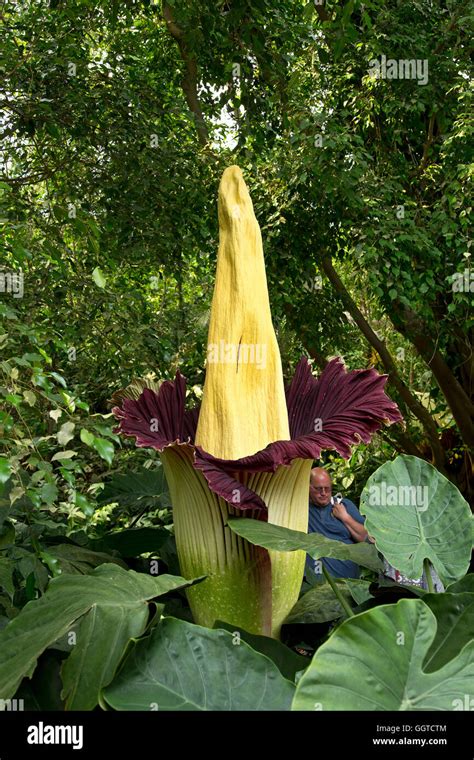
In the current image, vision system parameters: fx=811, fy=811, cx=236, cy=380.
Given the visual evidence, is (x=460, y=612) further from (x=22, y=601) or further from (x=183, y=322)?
(x=183, y=322)

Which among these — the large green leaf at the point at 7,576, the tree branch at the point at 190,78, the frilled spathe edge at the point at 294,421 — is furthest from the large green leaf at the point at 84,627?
the tree branch at the point at 190,78

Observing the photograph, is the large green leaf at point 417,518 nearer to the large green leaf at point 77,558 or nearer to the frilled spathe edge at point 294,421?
the frilled spathe edge at point 294,421

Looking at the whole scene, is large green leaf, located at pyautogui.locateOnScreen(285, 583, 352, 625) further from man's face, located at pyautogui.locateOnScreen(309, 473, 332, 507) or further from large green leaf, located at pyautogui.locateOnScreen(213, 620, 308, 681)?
man's face, located at pyautogui.locateOnScreen(309, 473, 332, 507)

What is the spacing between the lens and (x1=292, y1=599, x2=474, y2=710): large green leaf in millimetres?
637

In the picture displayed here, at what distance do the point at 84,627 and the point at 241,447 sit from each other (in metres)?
0.27

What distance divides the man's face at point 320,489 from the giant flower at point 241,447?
77.0 inches

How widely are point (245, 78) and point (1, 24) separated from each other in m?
1.05

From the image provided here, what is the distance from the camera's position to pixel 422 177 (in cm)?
435

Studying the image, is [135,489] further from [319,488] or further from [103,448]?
[319,488]

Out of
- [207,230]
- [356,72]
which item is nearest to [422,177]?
[356,72]

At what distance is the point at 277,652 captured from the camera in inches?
33.4

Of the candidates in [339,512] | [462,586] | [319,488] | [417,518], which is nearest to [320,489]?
[319,488]

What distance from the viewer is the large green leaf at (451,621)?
746mm

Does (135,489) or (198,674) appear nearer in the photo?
(198,674)
